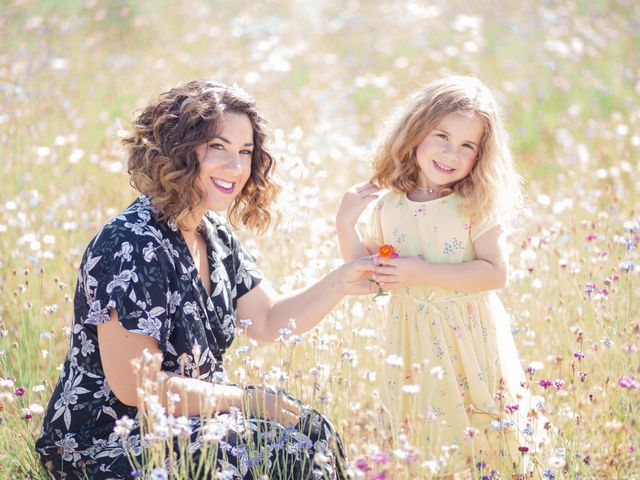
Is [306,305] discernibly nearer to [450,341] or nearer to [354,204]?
[354,204]

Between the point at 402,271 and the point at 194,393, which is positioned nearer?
the point at 194,393

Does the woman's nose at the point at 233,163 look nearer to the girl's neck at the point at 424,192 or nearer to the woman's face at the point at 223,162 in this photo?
the woman's face at the point at 223,162

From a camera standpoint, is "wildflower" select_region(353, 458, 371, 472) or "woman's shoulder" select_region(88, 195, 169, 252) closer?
"wildflower" select_region(353, 458, 371, 472)

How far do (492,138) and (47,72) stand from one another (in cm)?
460

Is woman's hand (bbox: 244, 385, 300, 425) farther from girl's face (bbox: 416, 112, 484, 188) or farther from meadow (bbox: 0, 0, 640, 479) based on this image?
girl's face (bbox: 416, 112, 484, 188)

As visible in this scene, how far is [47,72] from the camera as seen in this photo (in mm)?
6242

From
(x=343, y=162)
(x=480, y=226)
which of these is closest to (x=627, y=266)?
(x=480, y=226)

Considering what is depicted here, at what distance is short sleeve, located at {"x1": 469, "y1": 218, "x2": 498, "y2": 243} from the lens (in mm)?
2539

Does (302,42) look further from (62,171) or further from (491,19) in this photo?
(62,171)

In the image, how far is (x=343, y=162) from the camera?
5.76 metres

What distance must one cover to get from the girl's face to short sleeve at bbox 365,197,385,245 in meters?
0.25

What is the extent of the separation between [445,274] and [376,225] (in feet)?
1.22

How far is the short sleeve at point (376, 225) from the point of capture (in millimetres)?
2732

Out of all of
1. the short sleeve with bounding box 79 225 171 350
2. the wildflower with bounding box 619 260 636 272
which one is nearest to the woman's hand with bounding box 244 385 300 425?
the short sleeve with bounding box 79 225 171 350
